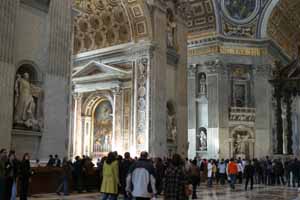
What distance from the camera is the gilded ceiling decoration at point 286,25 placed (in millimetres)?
29734

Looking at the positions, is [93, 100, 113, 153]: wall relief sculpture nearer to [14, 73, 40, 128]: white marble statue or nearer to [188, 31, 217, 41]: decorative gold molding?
[14, 73, 40, 128]: white marble statue

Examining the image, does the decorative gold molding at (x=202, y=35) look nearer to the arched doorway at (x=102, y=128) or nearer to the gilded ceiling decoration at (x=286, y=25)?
the gilded ceiling decoration at (x=286, y=25)

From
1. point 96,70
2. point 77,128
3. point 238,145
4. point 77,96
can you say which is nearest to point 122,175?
point 96,70

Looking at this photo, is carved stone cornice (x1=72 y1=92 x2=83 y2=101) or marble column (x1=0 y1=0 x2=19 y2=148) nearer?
marble column (x1=0 y1=0 x2=19 y2=148)

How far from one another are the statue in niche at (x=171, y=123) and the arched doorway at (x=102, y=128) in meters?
3.28

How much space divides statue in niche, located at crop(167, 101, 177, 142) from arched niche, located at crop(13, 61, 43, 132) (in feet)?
28.1

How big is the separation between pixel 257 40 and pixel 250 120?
5647 millimetres

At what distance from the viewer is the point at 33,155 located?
1181 centimetres

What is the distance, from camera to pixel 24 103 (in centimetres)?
1157

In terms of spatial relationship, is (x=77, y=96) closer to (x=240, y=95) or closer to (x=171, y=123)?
(x=171, y=123)

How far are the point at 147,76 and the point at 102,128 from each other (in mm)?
4890

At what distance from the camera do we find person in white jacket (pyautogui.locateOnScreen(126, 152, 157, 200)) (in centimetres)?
611

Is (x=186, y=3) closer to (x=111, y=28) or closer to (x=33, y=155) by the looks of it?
(x=111, y=28)

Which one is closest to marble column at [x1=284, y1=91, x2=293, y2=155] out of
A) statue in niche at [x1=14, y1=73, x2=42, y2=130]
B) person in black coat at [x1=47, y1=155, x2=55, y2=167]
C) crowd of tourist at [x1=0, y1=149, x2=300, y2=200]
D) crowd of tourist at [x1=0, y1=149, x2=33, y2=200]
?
crowd of tourist at [x1=0, y1=149, x2=300, y2=200]
